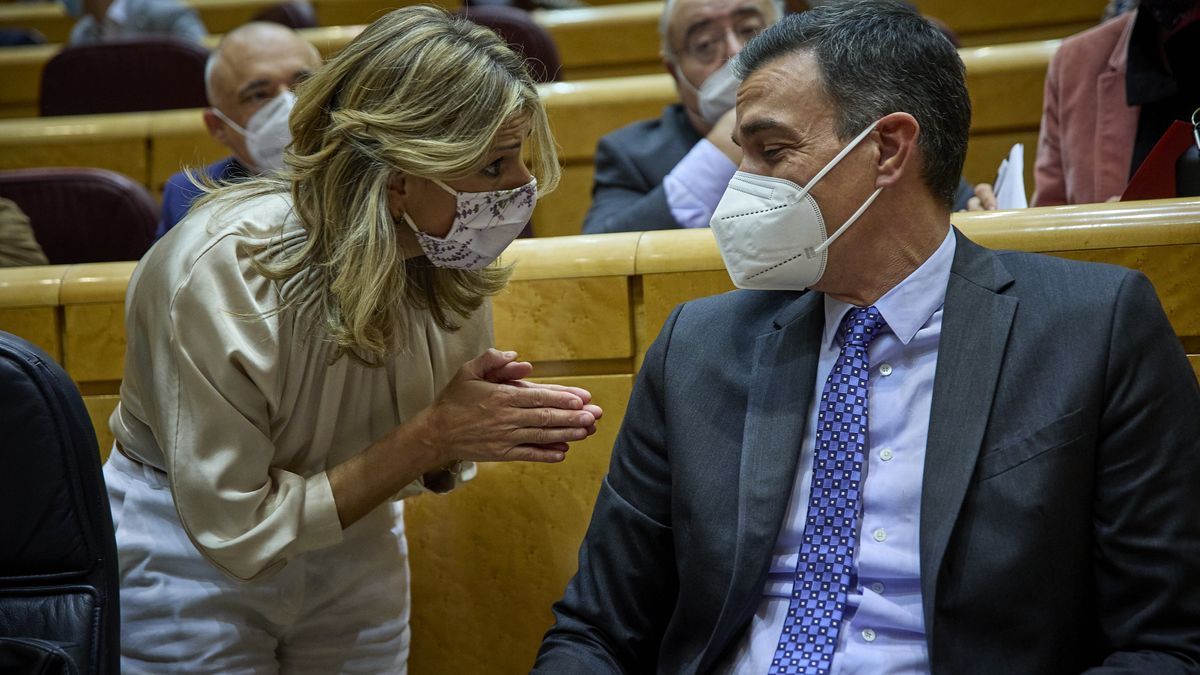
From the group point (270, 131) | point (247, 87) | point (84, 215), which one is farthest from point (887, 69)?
point (84, 215)

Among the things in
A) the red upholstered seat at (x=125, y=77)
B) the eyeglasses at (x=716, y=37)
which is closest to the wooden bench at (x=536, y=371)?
the eyeglasses at (x=716, y=37)

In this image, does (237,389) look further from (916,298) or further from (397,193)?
(916,298)

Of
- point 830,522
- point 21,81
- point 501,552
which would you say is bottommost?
point 21,81

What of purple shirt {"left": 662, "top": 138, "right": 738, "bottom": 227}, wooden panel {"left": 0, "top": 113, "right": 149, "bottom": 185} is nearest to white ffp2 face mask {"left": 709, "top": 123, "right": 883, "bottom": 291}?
A: purple shirt {"left": 662, "top": 138, "right": 738, "bottom": 227}

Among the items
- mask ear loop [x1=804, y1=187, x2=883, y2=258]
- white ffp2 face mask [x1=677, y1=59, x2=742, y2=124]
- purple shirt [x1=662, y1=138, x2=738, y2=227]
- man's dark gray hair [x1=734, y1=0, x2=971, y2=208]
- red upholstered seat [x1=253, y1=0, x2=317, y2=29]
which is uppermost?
man's dark gray hair [x1=734, y1=0, x2=971, y2=208]

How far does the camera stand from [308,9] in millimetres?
5348

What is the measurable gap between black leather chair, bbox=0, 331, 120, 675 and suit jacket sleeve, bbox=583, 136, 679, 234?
146 centimetres

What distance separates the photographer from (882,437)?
57.4 inches

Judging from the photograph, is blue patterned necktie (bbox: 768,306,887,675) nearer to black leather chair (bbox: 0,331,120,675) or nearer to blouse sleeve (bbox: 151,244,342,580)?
blouse sleeve (bbox: 151,244,342,580)

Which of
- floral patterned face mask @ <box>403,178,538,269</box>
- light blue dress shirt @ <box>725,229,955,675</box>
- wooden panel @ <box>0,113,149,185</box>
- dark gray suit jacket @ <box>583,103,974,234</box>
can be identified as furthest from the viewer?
wooden panel @ <box>0,113,149,185</box>

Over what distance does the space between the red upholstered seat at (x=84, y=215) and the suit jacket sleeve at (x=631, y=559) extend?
1790 millimetres

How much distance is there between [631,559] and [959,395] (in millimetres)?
458

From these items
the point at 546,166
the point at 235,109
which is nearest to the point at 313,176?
the point at 546,166

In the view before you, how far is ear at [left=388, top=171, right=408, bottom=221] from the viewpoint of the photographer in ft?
5.52
